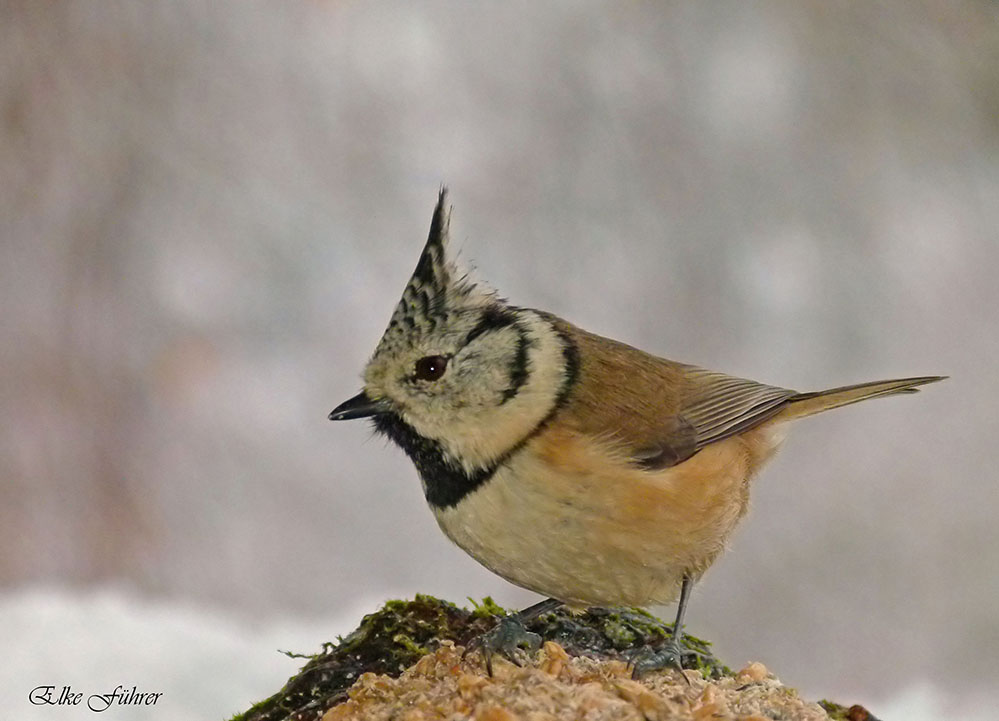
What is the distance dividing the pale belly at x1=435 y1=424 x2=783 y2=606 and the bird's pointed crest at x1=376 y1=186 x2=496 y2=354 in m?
0.29

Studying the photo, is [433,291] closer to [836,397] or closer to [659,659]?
[659,659]

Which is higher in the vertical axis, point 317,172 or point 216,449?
point 317,172

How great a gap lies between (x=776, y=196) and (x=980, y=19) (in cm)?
73

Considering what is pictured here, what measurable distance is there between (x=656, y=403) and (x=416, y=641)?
0.65 metres

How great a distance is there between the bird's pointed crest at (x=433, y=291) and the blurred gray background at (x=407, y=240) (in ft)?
3.32

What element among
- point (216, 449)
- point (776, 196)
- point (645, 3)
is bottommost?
point (216, 449)

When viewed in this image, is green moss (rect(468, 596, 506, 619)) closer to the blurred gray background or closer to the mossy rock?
the mossy rock

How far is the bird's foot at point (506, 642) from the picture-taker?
1899mm

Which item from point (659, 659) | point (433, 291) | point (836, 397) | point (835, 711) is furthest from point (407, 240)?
point (835, 711)

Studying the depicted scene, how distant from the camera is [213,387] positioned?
3.16 metres

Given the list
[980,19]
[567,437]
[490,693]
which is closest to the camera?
[490,693]

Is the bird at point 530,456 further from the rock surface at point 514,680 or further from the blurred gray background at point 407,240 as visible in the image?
the blurred gray background at point 407,240

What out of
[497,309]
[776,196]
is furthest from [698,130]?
[497,309]

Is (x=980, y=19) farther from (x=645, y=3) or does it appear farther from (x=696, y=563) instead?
(x=696, y=563)
